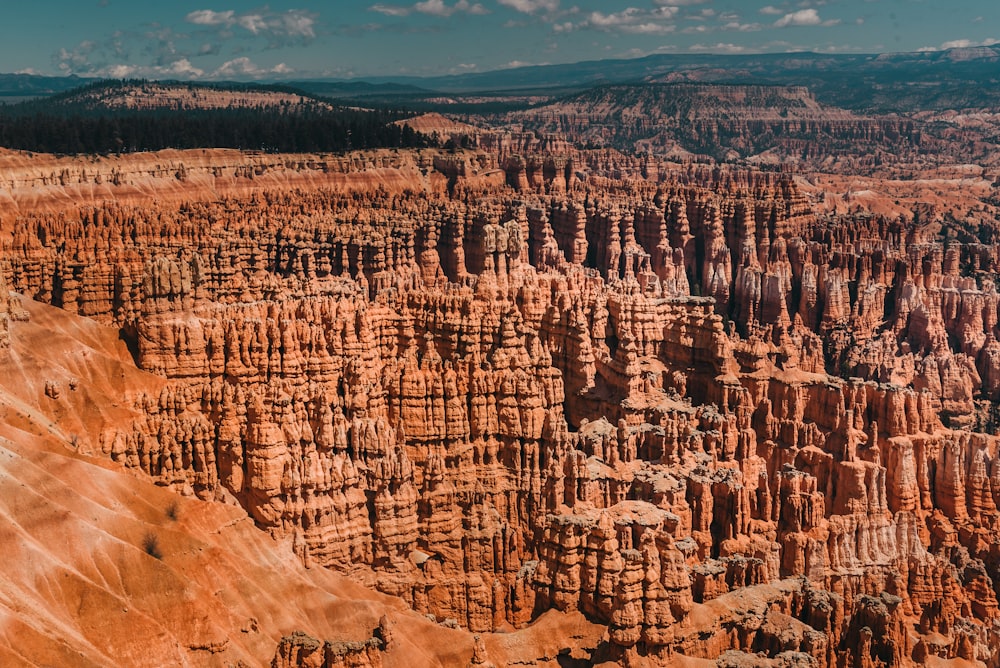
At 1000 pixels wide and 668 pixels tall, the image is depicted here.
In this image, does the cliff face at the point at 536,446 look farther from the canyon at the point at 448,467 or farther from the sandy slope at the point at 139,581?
the sandy slope at the point at 139,581

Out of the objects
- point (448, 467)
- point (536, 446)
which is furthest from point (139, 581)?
point (536, 446)

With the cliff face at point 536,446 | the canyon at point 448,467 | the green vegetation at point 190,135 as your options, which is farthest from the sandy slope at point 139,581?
the green vegetation at point 190,135

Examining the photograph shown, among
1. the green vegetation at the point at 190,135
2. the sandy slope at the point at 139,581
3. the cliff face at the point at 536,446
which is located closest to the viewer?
the sandy slope at the point at 139,581

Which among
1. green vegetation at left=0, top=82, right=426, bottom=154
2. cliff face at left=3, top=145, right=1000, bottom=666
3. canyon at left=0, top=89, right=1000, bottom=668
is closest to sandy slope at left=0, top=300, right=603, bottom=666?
canyon at left=0, top=89, right=1000, bottom=668

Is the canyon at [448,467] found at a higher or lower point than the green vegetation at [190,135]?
lower

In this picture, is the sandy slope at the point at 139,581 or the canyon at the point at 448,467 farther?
the canyon at the point at 448,467

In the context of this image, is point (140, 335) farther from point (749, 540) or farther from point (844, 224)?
point (844, 224)

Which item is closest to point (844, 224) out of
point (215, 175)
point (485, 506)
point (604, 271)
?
point (604, 271)
